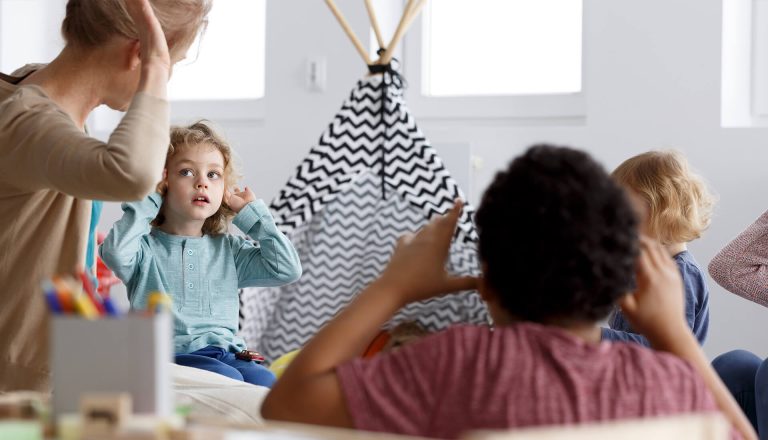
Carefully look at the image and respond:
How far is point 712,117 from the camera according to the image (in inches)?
111

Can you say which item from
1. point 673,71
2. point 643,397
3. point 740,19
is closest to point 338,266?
point 643,397

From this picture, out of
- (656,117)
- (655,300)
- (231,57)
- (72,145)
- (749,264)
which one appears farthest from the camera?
(231,57)

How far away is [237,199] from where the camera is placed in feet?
7.09

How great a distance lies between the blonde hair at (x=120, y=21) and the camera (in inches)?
58.2

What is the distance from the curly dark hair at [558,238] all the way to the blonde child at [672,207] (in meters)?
1.14

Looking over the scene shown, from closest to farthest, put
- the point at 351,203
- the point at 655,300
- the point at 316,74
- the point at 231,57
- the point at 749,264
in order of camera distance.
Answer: the point at 655,300 < the point at 351,203 < the point at 749,264 < the point at 316,74 < the point at 231,57

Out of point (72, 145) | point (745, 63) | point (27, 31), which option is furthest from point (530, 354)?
point (27, 31)

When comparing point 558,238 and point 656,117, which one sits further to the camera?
point 656,117

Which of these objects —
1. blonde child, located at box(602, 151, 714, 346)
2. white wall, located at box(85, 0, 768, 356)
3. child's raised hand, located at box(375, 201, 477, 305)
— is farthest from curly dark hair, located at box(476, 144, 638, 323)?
A: white wall, located at box(85, 0, 768, 356)

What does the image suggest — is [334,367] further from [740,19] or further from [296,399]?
[740,19]

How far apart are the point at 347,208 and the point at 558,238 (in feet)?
3.52

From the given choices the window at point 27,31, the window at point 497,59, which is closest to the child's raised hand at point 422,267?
the window at point 497,59

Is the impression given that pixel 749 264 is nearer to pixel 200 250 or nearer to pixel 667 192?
pixel 667 192

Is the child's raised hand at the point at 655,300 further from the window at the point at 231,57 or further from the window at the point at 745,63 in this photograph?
the window at the point at 231,57
